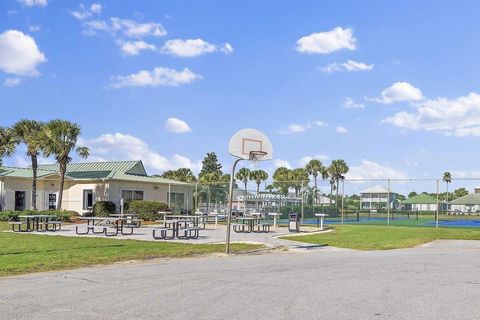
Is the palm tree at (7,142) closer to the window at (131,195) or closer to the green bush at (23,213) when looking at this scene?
the green bush at (23,213)

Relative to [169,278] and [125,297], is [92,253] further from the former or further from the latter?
[125,297]

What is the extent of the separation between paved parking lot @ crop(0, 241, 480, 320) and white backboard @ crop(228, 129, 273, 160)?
14.6 feet

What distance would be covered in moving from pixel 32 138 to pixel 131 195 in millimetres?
7634

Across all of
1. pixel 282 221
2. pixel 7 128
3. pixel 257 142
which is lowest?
pixel 282 221

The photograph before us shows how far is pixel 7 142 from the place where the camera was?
36.1 meters

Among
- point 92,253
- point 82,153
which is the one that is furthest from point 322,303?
point 82,153

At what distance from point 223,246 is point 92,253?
171 inches

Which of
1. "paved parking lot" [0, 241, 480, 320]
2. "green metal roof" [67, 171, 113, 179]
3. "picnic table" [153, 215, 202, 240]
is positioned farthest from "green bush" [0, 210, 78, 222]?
"paved parking lot" [0, 241, 480, 320]

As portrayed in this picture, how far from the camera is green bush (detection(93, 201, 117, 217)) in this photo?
3488 cm

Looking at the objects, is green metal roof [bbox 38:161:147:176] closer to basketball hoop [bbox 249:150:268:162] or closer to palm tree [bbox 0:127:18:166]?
palm tree [bbox 0:127:18:166]

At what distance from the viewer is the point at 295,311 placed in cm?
716

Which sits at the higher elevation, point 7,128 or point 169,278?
point 7,128

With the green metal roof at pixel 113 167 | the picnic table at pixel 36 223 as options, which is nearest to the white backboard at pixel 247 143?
the picnic table at pixel 36 223

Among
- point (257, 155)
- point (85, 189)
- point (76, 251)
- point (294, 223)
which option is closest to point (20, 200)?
point (85, 189)
